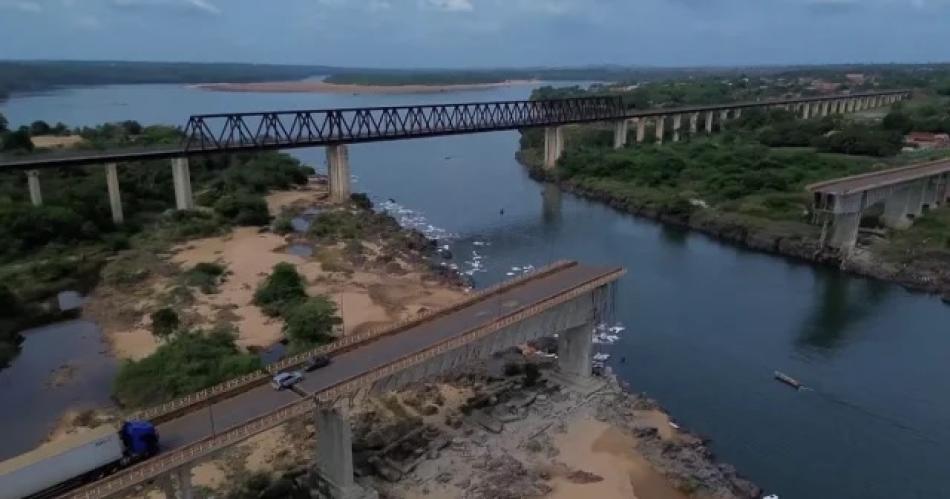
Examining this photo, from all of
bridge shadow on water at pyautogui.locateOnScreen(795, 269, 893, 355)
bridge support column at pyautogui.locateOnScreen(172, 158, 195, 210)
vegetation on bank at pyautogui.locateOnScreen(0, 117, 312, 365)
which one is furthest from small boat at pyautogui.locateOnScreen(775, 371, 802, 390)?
bridge support column at pyautogui.locateOnScreen(172, 158, 195, 210)

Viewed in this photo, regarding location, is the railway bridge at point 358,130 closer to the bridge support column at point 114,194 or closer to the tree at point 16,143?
the bridge support column at point 114,194

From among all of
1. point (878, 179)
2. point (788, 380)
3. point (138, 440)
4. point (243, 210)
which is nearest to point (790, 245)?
point (878, 179)

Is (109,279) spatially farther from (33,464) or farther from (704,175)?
(704,175)

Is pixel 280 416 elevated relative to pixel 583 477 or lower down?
elevated

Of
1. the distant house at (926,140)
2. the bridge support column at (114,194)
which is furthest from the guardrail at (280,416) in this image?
the distant house at (926,140)

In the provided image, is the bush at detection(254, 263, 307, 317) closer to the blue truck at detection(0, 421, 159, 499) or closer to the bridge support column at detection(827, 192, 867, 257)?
the blue truck at detection(0, 421, 159, 499)

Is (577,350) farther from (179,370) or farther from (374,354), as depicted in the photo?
(179,370)
